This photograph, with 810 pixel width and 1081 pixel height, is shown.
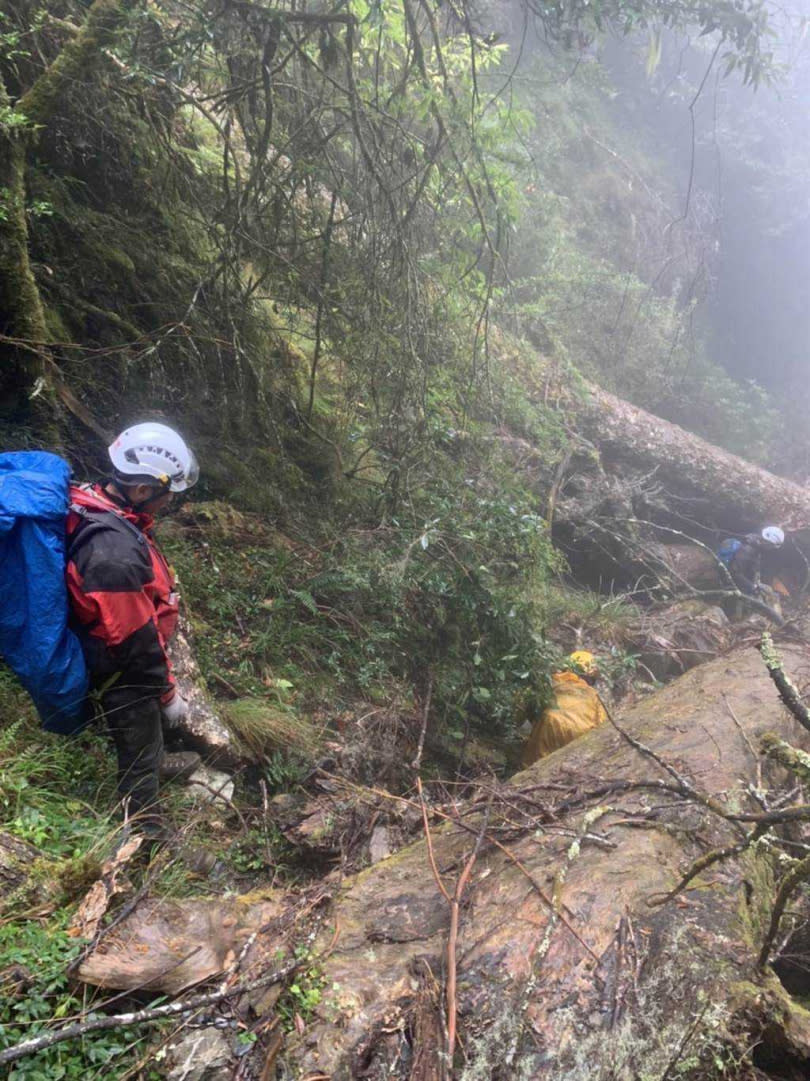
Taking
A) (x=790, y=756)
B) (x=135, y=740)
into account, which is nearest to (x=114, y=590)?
(x=135, y=740)

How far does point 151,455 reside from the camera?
104 inches

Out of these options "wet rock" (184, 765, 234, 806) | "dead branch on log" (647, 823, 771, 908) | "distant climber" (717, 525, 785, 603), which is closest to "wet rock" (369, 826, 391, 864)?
"wet rock" (184, 765, 234, 806)

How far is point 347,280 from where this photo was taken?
4.19 m

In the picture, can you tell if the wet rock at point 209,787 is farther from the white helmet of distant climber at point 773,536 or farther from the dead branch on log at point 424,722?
the white helmet of distant climber at point 773,536

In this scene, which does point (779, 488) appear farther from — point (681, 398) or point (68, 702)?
point (68, 702)

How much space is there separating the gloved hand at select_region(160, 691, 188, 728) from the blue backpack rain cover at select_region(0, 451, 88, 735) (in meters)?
0.49

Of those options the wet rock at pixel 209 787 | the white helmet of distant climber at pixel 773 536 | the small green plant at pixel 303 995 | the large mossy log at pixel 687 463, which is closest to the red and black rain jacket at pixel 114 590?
the wet rock at pixel 209 787

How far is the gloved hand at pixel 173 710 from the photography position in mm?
2885

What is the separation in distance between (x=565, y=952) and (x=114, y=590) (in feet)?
6.22

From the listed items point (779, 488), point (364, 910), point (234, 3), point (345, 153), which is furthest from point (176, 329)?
point (779, 488)

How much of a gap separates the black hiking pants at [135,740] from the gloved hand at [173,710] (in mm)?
113

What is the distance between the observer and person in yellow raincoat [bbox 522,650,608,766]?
424cm

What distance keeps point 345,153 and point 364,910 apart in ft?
17.0

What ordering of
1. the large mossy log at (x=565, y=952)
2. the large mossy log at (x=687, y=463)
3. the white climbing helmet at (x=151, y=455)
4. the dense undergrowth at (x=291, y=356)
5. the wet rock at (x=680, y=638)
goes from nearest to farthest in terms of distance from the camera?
the large mossy log at (x=565, y=952) → the white climbing helmet at (x=151, y=455) → the dense undergrowth at (x=291, y=356) → the wet rock at (x=680, y=638) → the large mossy log at (x=687, y=463)
